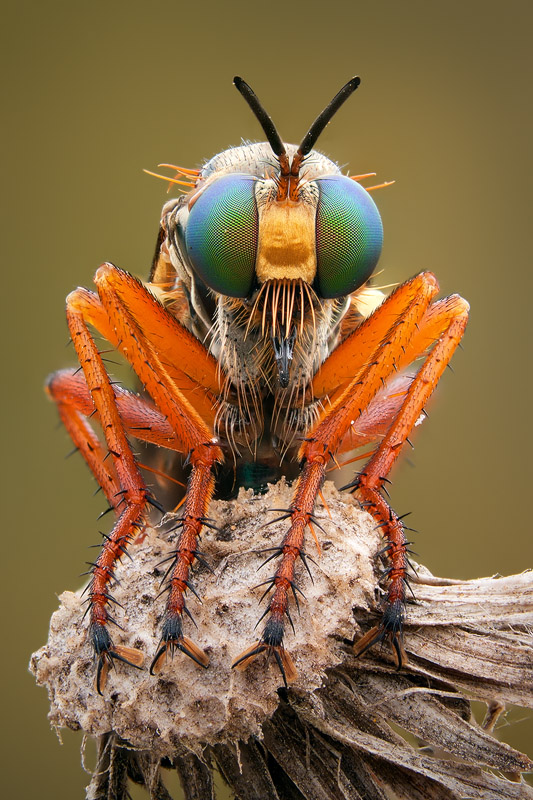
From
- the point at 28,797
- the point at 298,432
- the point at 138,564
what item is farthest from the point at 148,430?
the point at 28,797

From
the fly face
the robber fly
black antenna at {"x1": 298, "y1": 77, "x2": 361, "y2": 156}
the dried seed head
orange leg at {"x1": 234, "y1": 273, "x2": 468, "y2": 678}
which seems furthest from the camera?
the fly face

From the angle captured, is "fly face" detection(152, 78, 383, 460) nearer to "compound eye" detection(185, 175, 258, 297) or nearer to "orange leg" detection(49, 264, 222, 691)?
"compound eye" detection(185, 175, 258, 297)

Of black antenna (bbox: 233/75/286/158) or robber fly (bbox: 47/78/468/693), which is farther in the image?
black antenna (bbox: 233/75/286/158)

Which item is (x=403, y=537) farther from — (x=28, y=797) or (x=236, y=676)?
(x=28, y=797)

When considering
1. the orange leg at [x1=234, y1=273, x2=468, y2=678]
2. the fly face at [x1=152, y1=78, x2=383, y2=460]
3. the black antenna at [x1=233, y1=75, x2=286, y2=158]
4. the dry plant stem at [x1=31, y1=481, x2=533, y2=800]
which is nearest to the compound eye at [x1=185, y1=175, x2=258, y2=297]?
the fly face at [x1=152, y1=78, x2=383, y2=460]

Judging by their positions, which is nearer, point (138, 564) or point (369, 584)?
point (369, 584)

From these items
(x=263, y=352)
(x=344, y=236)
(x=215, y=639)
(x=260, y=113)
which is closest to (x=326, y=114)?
(x=260, y=113)
